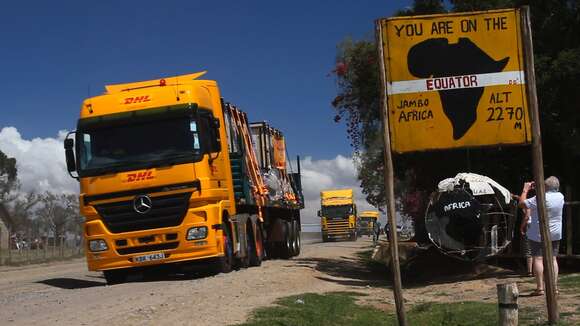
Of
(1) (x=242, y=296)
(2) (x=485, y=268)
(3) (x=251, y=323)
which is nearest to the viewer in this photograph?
(3) (x=251, y=323)

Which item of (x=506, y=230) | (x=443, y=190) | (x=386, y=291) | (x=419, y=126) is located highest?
(x=419, y=126)

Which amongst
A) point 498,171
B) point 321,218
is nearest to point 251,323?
point 498,171

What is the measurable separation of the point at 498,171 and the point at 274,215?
7862mm

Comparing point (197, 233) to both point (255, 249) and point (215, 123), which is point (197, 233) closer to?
point (215, 123)

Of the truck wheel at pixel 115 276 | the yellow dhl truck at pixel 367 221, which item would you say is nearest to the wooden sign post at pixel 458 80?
the truck wheel at pixel 115 276

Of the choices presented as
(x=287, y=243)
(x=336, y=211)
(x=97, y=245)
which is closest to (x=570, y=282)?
(x=97, y=245)

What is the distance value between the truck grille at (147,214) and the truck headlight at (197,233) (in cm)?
30

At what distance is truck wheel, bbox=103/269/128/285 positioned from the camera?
15.5m

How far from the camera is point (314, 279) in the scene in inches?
633

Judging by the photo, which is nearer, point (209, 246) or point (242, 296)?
point (242, 296)

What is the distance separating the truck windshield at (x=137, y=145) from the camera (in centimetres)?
1417

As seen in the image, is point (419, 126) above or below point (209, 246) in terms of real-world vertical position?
above

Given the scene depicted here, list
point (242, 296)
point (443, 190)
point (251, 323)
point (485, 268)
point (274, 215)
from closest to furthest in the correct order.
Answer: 1. point (251, 323)
2. point (242, 296)
3. point (443, 190)
4. point (485, 268)
5. point (274, 215)

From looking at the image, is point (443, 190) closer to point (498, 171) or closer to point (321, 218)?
→ point (498, 171)
